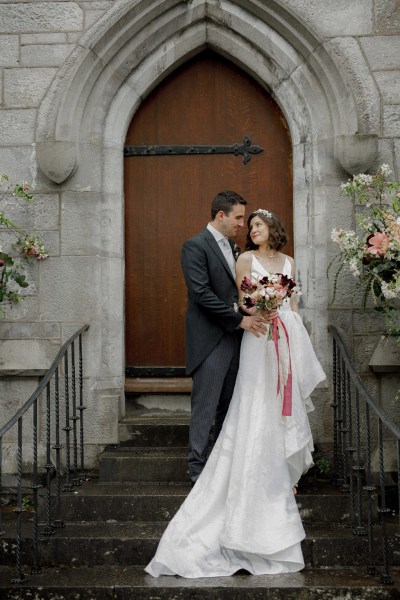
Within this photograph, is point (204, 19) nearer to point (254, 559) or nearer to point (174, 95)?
point (174, 95)

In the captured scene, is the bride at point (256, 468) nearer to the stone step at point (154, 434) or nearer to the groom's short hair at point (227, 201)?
the groom's short hair at point (227, 201)

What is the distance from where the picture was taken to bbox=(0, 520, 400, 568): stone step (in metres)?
4.46

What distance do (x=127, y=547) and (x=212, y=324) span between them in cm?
138

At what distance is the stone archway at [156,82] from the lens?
5.57m

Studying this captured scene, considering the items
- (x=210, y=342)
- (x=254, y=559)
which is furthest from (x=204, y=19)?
(x=254, y=559)

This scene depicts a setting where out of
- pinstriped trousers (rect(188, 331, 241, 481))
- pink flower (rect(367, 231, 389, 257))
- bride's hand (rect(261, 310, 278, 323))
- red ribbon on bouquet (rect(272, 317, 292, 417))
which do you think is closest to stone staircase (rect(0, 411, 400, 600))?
pinstriped trousers (rect(188, 331, 241, 481))

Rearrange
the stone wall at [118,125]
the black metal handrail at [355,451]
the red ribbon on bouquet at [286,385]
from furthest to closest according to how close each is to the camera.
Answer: the stone wall at [118,125], the red ribbon on bouquet at [286,385], the black metal handrail at [355,451]

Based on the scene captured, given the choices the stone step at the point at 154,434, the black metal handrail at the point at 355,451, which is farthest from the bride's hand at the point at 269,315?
the stone step at the point at 154,434

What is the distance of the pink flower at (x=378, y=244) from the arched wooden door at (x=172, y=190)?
1410mm

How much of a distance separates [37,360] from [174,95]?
2195 millimetres

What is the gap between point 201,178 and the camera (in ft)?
19.8

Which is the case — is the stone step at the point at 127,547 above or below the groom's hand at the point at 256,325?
below

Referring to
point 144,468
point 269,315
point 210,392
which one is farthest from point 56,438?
point 269,315

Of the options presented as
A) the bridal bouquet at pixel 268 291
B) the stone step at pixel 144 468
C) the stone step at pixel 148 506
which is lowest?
the stone step at pixel 148 506
